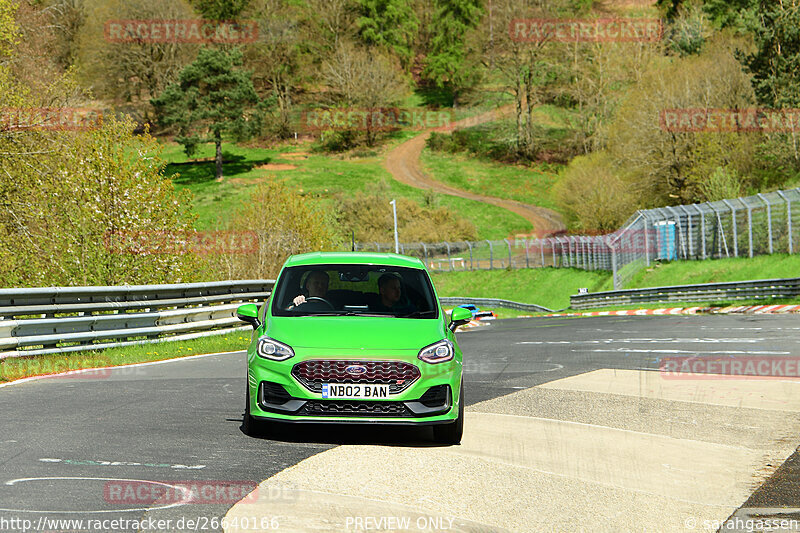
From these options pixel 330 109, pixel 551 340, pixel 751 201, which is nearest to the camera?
pixel 551 340

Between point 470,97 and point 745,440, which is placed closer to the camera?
point 745,440

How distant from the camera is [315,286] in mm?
8672

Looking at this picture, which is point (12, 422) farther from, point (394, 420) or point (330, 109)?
point (330, 109)

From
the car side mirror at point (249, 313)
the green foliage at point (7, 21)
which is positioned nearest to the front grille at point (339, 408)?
the car side mirror at point (249, 313)

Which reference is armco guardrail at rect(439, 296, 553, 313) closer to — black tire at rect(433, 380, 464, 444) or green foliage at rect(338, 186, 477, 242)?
green foliage at rect(338, 186, 477, 242)

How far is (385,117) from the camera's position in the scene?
4380 inches

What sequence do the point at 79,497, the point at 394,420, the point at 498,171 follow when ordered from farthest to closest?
the point at 498,171
the point at 394,420
the point at 79,497

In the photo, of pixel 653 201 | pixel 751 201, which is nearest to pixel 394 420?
pixel 751 201

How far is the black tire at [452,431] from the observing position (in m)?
7.88

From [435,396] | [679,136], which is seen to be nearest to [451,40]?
[679,136]

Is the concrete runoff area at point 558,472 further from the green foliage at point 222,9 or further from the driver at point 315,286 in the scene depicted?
the green foliage at point 222,9

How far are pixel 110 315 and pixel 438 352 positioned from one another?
10055 mm

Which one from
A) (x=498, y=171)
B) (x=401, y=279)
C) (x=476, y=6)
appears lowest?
(x=498, y=171)

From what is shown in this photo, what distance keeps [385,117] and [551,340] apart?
9234 centimetres
